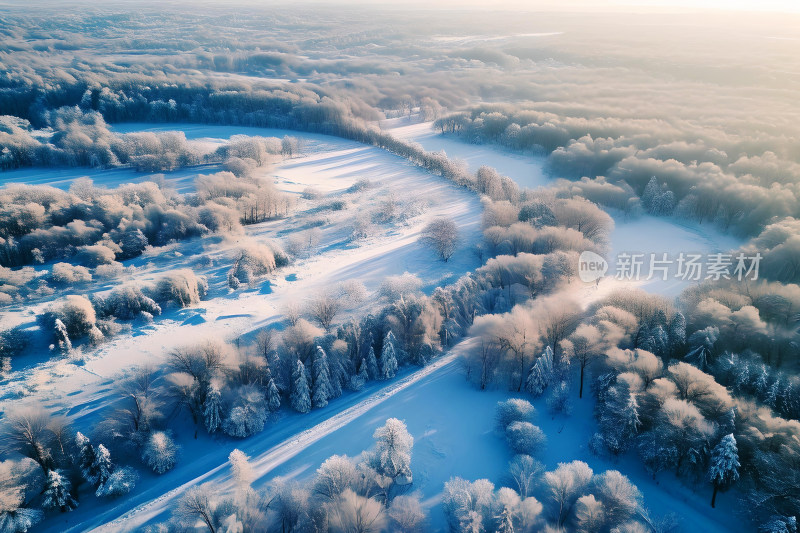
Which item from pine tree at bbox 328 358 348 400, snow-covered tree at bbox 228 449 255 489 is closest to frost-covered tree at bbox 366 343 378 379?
pine tree at bbox 328 358 348 400

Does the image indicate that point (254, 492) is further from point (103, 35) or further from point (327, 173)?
point (103, 35)

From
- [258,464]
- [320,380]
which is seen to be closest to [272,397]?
[320,380]

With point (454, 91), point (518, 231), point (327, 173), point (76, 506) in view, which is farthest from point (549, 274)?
point (454, 91)

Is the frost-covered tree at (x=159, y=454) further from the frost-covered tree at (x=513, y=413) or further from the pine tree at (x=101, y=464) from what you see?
the frost-covered tree at (x=513, y=413)

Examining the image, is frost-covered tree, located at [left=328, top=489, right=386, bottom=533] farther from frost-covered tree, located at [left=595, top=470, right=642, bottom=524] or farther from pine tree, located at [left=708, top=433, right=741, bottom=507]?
pine tree, located at [left=708, top=433, right=741, bottom=507]

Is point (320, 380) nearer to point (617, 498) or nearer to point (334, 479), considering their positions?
point (334, 479)
